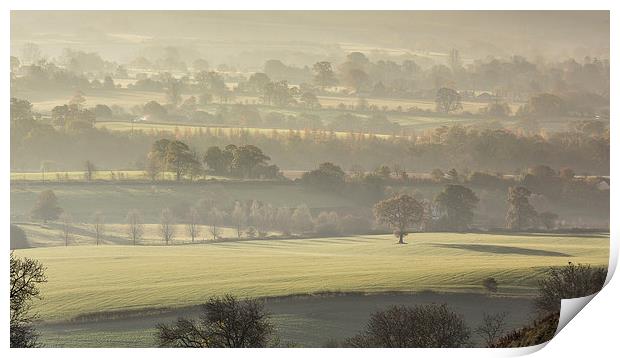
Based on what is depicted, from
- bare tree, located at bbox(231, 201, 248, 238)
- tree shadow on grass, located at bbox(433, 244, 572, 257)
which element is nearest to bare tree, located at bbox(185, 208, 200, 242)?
bare tree, located at bbox(231, 201, 248, 238)

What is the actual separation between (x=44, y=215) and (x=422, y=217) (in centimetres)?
346

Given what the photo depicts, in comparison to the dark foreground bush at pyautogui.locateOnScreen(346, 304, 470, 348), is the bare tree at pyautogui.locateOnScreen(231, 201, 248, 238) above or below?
above

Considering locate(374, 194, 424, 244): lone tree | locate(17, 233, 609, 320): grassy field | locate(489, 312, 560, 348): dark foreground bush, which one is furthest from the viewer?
locate(374, 194, 424, 244): lone tree

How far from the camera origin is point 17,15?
35.1 feet

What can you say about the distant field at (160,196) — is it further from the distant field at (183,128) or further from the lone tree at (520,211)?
the lone tree at (520,211)

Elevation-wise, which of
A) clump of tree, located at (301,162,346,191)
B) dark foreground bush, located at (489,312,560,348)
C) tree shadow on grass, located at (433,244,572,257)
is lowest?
dark foreground bush, located at (489,312,560,348)

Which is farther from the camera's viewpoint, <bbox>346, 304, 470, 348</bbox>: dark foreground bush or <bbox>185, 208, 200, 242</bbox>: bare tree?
<bbox>185, 208, 200, 242</bbox>: bare tree

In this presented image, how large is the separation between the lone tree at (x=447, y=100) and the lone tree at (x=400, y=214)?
89 centimetres

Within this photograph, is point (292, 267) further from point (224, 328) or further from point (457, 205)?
point (457, 205)

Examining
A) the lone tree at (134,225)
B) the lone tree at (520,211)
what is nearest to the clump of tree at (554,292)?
the lone tree at (520,211)

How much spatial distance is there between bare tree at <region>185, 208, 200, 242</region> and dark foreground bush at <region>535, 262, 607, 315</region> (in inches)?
125

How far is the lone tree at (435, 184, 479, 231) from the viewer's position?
35.7 feet

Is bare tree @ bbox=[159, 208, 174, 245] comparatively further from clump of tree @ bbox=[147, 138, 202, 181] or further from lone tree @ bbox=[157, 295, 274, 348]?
lone tree @ bbox=[157, 295, 274, 348]

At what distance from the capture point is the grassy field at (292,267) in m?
10.7
